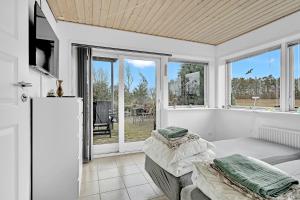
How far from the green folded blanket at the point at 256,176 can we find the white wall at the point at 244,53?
213 cm

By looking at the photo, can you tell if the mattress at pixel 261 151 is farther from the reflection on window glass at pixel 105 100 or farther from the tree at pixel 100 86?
the tree at pixel 100 86

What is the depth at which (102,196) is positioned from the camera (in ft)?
6.95

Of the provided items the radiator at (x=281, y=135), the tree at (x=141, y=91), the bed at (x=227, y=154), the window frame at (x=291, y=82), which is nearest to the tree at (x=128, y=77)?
the tree at (x=141, y=91)

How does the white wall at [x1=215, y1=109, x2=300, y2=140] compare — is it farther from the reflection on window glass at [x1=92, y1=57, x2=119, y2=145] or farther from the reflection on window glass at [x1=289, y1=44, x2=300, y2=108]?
the reflection on window glass at [x1=92, y1=57, x2=119, y2=145]

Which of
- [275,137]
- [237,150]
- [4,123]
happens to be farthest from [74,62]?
[275,137]

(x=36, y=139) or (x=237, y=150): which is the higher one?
(x=36, y=139)

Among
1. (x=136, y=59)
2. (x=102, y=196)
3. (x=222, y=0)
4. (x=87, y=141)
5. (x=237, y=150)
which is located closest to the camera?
(x=102, y=196)

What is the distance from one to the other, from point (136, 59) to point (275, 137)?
2.90 m

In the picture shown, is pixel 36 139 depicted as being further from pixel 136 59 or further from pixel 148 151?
pixel 136 59

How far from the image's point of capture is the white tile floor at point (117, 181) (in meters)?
2.12

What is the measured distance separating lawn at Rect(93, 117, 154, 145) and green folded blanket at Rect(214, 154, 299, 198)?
8.82 ft

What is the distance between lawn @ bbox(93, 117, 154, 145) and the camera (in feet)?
11.9

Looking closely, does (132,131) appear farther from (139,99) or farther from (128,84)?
(128,84)

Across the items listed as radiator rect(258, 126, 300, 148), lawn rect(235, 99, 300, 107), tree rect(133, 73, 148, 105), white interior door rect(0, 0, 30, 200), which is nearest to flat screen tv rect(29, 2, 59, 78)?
white interior door rect(0, 0, 30, 200)
